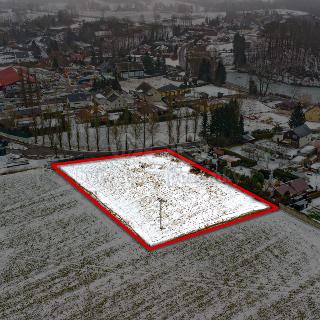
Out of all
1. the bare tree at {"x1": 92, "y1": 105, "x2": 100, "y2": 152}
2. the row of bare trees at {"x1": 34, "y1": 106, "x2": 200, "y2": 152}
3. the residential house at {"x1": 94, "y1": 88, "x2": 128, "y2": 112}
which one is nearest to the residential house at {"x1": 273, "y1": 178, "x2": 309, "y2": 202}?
the row of bare trees at {"x1": 34, "y1": 106, "x2": 200, "y2": 152}

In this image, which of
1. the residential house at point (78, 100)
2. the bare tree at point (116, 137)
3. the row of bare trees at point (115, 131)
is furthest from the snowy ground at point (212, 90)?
the bare tree at point (116, 137)

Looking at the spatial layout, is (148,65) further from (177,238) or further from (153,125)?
(177,238)

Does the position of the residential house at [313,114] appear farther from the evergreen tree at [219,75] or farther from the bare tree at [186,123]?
the evergreen tree at [219,75]

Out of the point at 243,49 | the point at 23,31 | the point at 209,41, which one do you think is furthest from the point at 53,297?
the point at 23,31

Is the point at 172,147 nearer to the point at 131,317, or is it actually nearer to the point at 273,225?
the point at 273,225

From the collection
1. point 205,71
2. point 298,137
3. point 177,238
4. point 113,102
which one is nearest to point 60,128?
point 113,102
